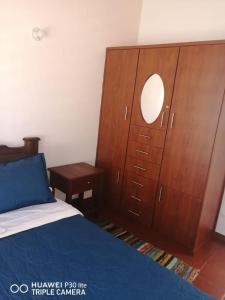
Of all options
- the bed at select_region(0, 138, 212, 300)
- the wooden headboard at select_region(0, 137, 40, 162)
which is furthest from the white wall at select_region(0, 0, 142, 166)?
the bed at select_region(0, 138, 212, 300)

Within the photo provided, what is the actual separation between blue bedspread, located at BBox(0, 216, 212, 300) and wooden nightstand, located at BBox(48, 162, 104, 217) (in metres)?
0.85

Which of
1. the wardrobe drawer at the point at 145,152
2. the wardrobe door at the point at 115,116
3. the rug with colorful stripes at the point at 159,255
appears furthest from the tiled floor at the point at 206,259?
the wardrobe drawer at the point at 145,152

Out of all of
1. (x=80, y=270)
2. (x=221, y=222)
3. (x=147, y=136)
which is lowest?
(x=221, y=222)

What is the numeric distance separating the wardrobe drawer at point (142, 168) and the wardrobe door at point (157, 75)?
0.39 meters

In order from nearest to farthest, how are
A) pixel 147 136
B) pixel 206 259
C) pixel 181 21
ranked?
pixel 206 259, pixel 147 136, pixel 181 21

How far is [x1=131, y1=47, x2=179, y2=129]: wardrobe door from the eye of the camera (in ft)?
7.79

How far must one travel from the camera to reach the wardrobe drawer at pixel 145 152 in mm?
2566

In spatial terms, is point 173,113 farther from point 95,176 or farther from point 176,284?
point 176,284

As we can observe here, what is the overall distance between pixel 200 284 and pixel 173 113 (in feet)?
4.85

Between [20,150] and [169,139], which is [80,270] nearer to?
[20,150]

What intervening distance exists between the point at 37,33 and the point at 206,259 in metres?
2.58

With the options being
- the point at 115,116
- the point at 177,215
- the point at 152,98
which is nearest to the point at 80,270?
the point at 177,215

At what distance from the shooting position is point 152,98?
2.56 meters

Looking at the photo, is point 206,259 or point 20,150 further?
point 206,259
